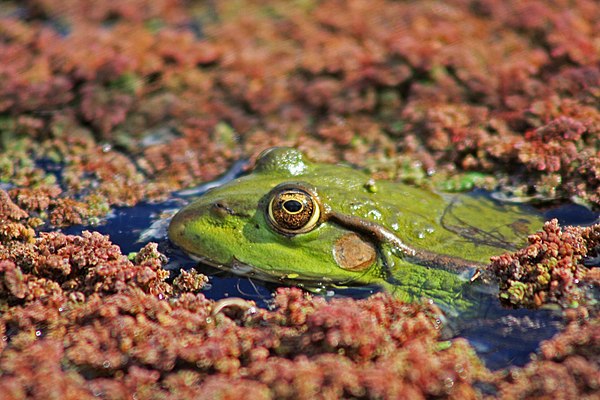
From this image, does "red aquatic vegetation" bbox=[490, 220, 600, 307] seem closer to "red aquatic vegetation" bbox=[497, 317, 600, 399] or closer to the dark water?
the dark water

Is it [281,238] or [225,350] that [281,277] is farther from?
[225,350]

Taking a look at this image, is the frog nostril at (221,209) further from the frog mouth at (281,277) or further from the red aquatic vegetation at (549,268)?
the red aquatic vegetation at (549,268)

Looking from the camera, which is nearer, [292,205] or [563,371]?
[563,371]

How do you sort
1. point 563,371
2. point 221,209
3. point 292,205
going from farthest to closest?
1. point 221,209
2. point 292,205
3. point 563,371

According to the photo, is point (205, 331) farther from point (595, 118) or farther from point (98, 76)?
point (98, 76)

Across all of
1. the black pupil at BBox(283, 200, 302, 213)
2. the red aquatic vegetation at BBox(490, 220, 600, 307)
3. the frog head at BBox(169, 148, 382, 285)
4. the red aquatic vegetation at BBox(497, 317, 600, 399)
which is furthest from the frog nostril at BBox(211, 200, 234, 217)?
the red aquatic vegetation at BBox(497, 317, 600, 399)

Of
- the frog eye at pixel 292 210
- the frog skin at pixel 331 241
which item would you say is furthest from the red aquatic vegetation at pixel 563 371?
the frog eye at pixel 292 210

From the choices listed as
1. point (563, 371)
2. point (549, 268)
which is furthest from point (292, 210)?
point (563, 371)
